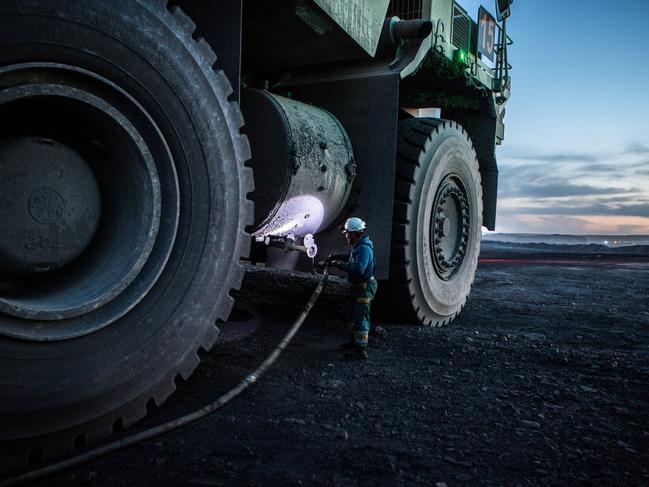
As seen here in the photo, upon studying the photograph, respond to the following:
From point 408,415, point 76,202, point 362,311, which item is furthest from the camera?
point 362,311

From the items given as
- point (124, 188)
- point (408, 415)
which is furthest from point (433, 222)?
point (124, 188)

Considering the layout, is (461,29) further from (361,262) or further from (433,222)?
(361,262)

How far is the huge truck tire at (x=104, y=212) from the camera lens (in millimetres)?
1540

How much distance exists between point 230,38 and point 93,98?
85 centimetres

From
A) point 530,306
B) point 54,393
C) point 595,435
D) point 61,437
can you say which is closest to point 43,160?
point 54,393

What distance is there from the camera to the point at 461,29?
4809mm

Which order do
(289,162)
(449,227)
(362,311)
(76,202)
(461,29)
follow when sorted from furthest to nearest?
1. (461,29)
2. (449,227)
3. (362,311)
4. (289,162)
5. (76,202)

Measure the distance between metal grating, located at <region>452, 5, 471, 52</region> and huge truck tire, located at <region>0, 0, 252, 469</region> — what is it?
3.33 metres

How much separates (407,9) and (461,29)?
35.6 inches

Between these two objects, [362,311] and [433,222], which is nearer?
[362,311]

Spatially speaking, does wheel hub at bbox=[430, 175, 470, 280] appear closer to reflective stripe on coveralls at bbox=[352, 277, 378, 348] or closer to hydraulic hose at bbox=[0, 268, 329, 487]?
reflective stripe on coveralls at bbox=[352, 277, 378, 348]

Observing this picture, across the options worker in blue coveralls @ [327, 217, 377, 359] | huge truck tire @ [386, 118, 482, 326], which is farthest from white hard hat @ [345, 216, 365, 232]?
huge truck tire @ [386, 118, 482, 326]

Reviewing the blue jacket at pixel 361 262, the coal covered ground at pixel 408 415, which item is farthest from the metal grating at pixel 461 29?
the coal covered ground at pixel 408 415

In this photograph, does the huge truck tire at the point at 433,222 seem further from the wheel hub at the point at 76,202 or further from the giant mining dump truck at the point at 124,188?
the wheel hub at the point at 76,202
